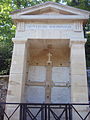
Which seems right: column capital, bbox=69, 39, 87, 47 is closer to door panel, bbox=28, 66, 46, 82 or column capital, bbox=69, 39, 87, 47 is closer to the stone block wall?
door panel, bbox=28, 66, 46, 82

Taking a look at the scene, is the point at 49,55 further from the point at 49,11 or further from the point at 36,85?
the point at 49,11

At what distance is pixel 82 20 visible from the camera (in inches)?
307

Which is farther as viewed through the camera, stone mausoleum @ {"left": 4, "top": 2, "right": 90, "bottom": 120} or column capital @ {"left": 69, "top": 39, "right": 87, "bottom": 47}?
column capital @ {"left": 69, "top": 39, "right": 87, "bottom": 47}

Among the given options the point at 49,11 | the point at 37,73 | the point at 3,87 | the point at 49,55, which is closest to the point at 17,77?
the point at 37,73

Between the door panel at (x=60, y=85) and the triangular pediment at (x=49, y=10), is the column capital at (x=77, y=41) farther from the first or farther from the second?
the door panel at (x=60, y=85)

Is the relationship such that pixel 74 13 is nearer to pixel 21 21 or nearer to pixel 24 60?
pixel 21 21

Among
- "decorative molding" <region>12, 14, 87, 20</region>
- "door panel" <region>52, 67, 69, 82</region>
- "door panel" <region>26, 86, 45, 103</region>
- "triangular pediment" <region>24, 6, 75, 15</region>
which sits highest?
"triangular pediment" <region>24, 6, 75, 15</region>

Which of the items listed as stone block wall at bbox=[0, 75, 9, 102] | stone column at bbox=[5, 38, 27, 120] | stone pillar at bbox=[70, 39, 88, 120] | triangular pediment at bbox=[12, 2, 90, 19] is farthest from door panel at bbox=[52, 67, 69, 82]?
triangular pediment at bbox=[12, 2, 90, 19]

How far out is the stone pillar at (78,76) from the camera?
652 cm

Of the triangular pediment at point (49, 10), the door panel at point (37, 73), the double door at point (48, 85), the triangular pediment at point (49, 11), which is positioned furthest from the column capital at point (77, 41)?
the door panel at point (37, 73)

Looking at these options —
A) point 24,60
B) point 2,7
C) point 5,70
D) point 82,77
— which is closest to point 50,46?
point 24,60

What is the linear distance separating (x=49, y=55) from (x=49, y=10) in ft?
7.67

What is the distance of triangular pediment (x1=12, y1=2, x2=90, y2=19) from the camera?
7.85 m

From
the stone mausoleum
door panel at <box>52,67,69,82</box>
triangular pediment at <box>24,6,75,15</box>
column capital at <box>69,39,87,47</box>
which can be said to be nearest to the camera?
the stone mausoleum
